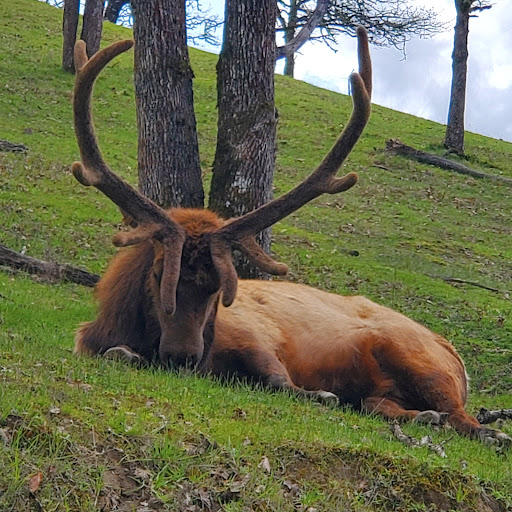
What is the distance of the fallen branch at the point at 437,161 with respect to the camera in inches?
979

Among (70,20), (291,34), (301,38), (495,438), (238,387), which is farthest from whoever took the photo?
(291,34)

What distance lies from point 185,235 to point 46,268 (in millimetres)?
4992

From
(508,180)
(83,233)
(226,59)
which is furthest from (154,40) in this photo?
(508,180)

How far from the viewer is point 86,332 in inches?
285

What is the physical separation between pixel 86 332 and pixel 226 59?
395cm

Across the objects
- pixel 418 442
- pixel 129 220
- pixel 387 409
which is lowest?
pixel 387 409

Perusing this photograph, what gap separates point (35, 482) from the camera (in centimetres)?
402

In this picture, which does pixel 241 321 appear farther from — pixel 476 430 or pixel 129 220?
pixel 476 430

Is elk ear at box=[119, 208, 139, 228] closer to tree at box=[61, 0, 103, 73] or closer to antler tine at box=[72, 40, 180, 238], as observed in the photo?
antler tine at box=[72, 40, 180, 238]

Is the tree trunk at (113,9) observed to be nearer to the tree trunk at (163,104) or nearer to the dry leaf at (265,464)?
the tree trunk at (163,104)

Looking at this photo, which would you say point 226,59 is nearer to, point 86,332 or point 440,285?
point 86,332

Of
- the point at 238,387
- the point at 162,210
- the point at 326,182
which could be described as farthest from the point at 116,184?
the point at 238,387

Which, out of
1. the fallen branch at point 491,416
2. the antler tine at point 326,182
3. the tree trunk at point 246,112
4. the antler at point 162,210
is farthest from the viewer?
the tree trunk at point 246,112

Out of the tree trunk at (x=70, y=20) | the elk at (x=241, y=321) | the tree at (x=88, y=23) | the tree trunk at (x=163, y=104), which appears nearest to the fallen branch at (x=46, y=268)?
the tree trunk at (x=163, y=104)
